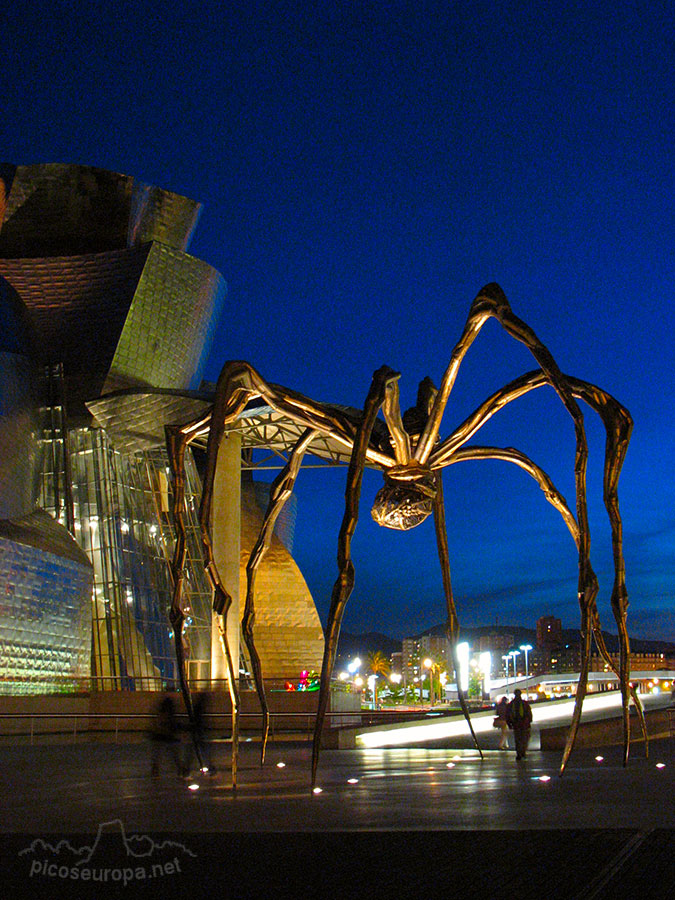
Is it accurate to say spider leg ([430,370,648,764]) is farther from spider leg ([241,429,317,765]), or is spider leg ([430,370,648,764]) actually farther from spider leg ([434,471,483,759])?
spider leg ([434,471,483,759])

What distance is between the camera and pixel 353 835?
5.17m

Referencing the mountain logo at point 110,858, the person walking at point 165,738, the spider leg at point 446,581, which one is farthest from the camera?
the person walking at point 165,738

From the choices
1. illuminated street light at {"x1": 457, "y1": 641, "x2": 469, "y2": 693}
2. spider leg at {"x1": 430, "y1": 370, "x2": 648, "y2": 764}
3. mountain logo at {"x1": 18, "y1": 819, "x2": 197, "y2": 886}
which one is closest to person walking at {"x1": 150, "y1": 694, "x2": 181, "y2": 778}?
illuminated street light at {"x1": 457, "y1": 641, "x2": 469, "y2": 693}

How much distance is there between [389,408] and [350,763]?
19.8ft

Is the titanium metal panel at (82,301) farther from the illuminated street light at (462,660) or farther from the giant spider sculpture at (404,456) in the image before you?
the giant spider sculpture at (404,456)

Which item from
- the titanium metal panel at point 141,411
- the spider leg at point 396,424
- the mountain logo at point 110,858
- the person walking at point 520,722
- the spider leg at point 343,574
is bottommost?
the person walking at point 520,722

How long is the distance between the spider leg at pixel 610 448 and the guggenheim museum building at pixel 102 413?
2290 cm

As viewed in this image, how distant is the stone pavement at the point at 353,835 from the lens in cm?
396

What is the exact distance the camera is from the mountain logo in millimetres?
4250

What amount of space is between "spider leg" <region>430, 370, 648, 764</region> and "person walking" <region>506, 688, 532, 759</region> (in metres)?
4.68

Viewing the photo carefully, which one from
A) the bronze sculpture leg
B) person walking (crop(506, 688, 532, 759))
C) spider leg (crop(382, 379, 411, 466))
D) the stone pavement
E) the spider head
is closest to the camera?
the stone pavement

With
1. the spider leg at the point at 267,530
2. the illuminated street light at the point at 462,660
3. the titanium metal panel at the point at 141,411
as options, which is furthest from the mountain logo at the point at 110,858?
the titanium metal panel at the point at 141,411

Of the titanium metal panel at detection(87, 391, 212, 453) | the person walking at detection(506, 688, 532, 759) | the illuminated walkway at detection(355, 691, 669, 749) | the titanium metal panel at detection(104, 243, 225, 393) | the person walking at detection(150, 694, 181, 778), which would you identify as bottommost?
the illuminated walkway at detection(355, 691, 669, 749)

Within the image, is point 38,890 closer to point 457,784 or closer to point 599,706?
point 457,784
